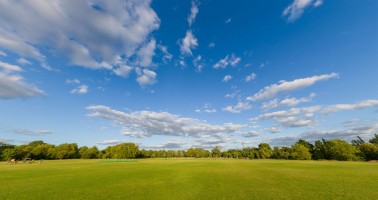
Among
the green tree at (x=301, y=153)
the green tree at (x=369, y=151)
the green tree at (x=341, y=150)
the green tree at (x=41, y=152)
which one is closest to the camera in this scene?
the green tree at (x=369, y=151)

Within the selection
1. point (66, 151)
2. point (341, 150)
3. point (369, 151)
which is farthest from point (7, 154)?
point (369, 151)

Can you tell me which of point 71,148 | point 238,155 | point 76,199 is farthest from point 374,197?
point 238,155

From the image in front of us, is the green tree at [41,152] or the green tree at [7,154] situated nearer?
the green tree at [7,154]

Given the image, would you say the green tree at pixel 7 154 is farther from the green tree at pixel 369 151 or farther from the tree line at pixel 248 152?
the green tree at pixel 369 151

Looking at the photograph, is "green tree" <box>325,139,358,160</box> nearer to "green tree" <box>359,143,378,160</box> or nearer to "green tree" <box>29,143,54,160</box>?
"green tree" <box>359,143,378,160</box>

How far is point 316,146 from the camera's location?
146 m

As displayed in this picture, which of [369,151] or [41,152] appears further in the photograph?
[41,152]

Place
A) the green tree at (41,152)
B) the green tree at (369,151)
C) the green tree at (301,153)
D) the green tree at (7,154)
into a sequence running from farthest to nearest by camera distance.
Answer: the green tree at (301,153) → the green tree at (41,152) → the green tree at (7,154) → the green tree at (369,151)

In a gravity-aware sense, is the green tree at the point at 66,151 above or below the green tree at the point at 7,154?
above

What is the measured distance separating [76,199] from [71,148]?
16221 cm

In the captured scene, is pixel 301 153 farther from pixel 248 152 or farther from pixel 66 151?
pixel 66 151

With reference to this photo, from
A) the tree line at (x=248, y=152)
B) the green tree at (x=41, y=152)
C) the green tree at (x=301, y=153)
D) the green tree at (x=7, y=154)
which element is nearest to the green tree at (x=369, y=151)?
the tree line at (x=248, y=152)

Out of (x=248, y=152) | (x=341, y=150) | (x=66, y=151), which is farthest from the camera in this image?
(x=248, y=152)

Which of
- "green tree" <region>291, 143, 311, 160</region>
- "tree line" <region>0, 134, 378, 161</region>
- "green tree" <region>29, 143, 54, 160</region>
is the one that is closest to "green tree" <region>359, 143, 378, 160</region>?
"tree line" <region>0, 134, 378, 161</region>
